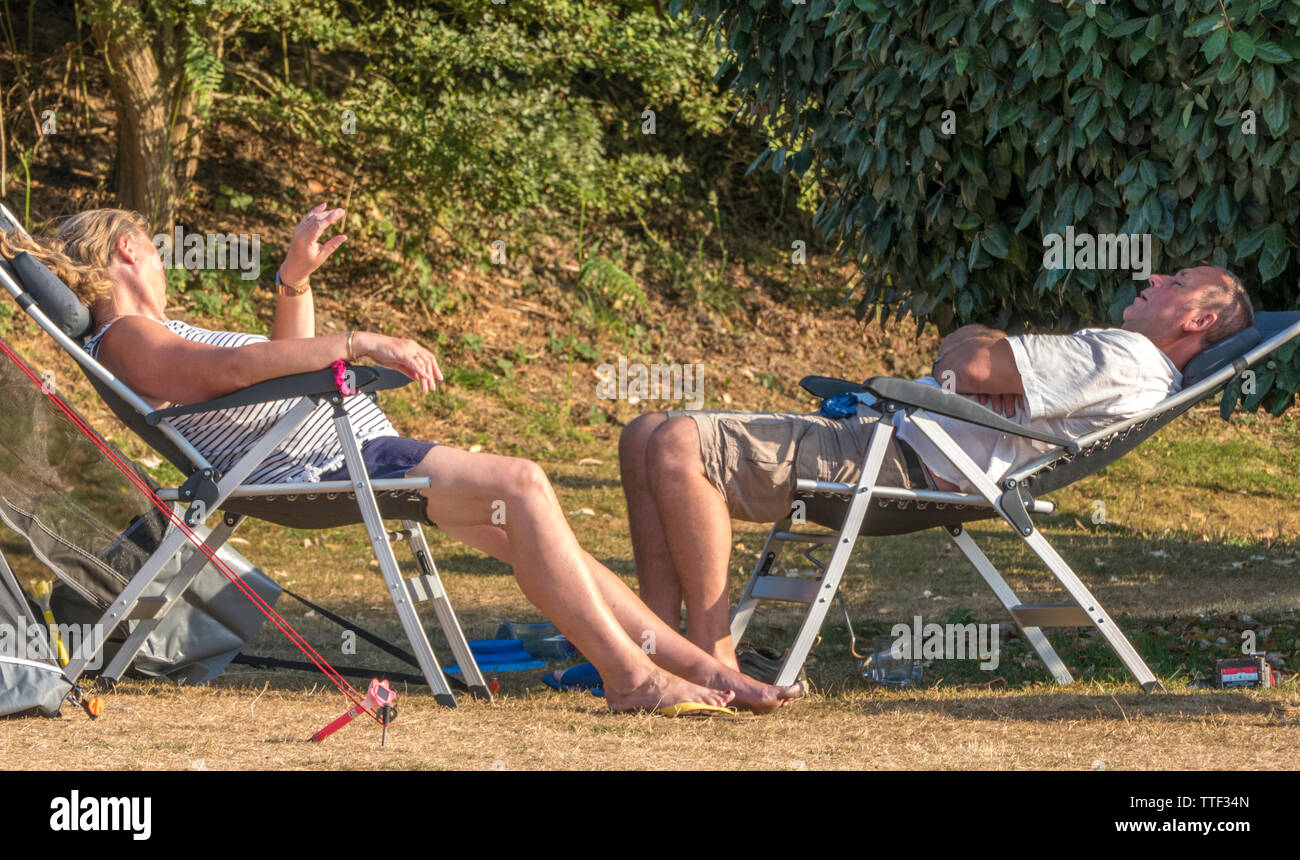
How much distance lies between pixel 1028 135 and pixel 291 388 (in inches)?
98.7

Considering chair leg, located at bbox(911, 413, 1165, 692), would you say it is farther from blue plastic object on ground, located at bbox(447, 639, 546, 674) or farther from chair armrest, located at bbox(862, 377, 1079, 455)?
blue plastic object on ground, located at bbox(447, 639, 546, 674)

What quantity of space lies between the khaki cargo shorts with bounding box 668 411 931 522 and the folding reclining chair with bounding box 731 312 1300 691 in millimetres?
78

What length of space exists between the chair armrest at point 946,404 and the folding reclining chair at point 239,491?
1.15 m

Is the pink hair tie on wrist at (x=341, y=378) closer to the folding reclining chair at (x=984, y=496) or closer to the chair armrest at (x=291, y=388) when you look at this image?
the chair armrest at (x=291, y=388)

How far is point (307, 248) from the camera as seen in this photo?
12.5 ft

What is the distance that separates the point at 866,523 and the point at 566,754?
1227mm

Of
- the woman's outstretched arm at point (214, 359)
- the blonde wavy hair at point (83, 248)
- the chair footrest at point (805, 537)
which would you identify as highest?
the blonde wavy hair at point (83, 248)

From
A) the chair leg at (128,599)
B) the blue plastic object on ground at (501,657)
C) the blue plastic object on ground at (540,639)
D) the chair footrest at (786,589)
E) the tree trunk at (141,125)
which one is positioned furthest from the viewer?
the tree trunk at (141,125)

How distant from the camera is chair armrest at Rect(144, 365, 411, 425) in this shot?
329 cm

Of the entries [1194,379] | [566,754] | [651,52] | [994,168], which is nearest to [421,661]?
[566,754]

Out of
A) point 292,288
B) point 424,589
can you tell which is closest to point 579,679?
point 424,589

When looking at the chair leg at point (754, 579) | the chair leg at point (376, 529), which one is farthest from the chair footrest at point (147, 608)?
the chair leg at point (754, 579)

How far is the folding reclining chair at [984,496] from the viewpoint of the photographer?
11.2 ft

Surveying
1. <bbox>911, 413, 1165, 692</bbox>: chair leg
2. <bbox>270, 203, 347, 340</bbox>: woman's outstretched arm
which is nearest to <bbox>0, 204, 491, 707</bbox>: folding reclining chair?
<bbox>270, 203, 347, 340</bbox>: woman's outstretched arm
